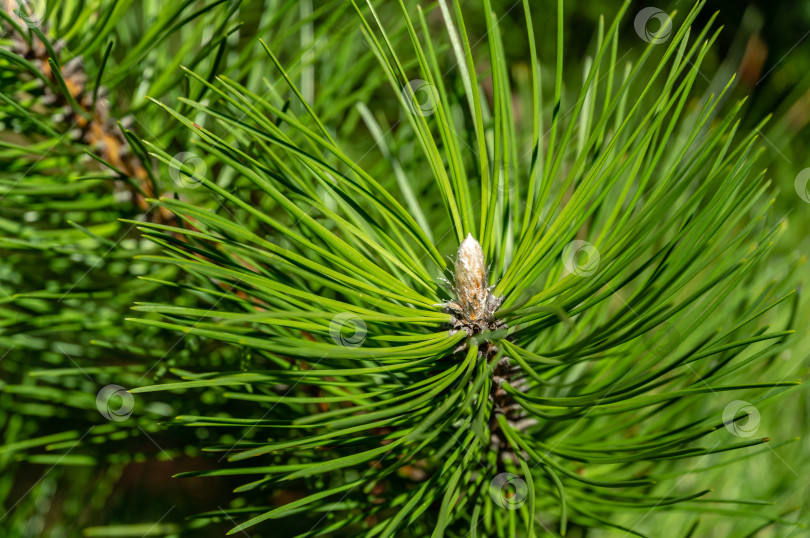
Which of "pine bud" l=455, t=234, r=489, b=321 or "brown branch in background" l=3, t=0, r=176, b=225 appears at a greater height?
"pine bud" l=455, t=234, r=489, b=321

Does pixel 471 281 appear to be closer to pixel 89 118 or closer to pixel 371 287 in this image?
pixel 371 287

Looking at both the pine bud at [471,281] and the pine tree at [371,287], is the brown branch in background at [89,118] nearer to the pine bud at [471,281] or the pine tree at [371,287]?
the pine tree at [371,287]

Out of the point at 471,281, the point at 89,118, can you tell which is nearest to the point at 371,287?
the point at 471,281

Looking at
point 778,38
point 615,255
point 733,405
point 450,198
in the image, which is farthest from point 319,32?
point 778,38

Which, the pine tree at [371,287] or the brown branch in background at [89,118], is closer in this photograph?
the pine tree at [371,287]

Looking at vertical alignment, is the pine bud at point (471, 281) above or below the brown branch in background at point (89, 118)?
above

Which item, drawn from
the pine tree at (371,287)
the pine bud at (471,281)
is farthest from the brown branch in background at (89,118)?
the pine bud at (471,281)

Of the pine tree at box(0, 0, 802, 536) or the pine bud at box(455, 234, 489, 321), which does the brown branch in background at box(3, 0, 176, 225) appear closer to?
the pine tree at box(0, 0, 802, 536)

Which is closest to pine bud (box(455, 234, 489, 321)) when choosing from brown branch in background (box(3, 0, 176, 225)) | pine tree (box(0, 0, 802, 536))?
pine tree (box(0, 0, 802, 536))
